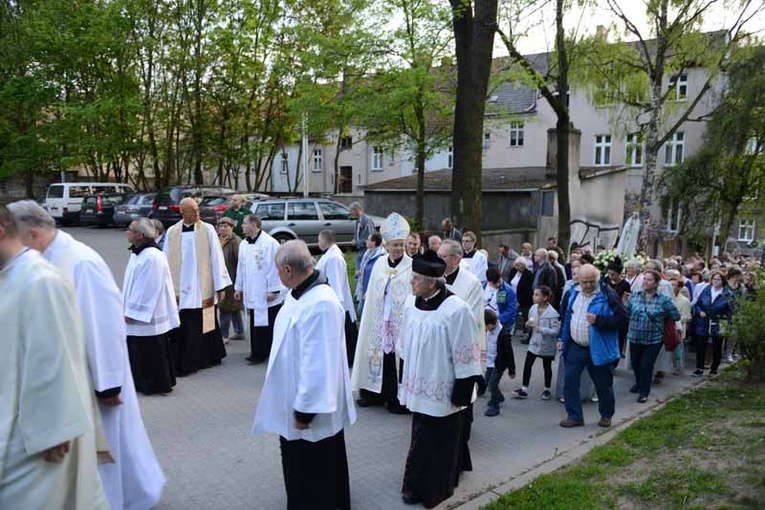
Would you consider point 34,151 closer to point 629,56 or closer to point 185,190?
point 185,190

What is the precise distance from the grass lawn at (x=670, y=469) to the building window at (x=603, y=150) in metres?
32.1

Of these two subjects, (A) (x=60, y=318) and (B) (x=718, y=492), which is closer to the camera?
(A) (x=60, y=318)

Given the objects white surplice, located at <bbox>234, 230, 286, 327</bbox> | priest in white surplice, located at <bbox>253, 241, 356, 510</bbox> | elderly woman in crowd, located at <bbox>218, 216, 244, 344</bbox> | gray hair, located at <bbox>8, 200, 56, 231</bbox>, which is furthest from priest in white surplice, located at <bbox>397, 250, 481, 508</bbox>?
elderly woman in crowd, located at <bbox>218, 216, 244, 344</bbox>

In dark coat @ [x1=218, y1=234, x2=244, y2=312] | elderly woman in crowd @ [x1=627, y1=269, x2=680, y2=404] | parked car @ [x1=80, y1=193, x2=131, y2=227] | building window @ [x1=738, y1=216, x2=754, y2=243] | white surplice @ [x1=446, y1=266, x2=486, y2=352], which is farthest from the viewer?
building window @ [x1=738, y1=216, x2=754, y2=243]

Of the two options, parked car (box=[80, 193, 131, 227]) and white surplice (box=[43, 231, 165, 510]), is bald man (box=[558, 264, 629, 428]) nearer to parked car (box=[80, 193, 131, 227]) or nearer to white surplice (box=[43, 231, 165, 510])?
white surplice (box=[43, 231, 165, 510])

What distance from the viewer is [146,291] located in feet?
21.3

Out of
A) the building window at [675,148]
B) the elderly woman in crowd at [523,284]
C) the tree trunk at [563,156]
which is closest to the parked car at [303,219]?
the tree trunk at [563,156]

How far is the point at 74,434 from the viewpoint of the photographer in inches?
118

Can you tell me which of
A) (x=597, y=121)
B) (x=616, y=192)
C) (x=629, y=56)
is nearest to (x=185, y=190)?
(x=629, y=56)

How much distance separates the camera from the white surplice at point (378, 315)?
674cm

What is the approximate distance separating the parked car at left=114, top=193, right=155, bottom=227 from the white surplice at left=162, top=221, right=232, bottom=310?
17.2 meters

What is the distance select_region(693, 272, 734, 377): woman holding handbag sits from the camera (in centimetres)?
933

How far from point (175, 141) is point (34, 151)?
21.7ft

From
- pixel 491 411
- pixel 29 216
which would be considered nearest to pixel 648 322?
pixel 491 411
